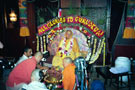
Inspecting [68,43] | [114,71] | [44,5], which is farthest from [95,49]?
[44,5]

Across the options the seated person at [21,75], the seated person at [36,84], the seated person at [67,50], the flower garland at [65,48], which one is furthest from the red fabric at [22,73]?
the flower garland at [65,48]

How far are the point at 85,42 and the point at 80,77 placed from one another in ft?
15.1

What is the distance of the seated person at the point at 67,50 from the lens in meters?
6.21

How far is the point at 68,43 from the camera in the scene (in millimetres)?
6477

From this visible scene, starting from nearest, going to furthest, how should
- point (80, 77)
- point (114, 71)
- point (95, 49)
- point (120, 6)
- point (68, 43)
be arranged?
point (80, 77) → point (114, 71) → point (68, 43) → point (120, 6) → point (95, 49)

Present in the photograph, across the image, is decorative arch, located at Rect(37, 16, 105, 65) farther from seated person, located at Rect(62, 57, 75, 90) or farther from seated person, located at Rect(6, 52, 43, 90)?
seated person, located at Rect(6, 52, 43, 90)

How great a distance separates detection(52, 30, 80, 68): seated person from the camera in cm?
621

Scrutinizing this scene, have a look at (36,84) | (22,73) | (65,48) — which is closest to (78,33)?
(65,48)

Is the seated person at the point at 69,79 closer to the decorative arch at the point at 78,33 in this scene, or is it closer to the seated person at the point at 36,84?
the seated person at the point at 36,84

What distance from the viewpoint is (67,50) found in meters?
6.43

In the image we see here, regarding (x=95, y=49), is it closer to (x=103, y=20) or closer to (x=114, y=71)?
(x=103, y=20)

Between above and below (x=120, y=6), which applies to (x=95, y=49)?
below

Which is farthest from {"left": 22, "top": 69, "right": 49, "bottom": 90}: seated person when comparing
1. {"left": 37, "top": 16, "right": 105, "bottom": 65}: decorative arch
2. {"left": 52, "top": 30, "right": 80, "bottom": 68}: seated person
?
{"left": 37, "top": 16, "right": 105, "bottom": 65}: decorative arch

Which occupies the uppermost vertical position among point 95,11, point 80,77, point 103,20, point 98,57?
point 95,11
